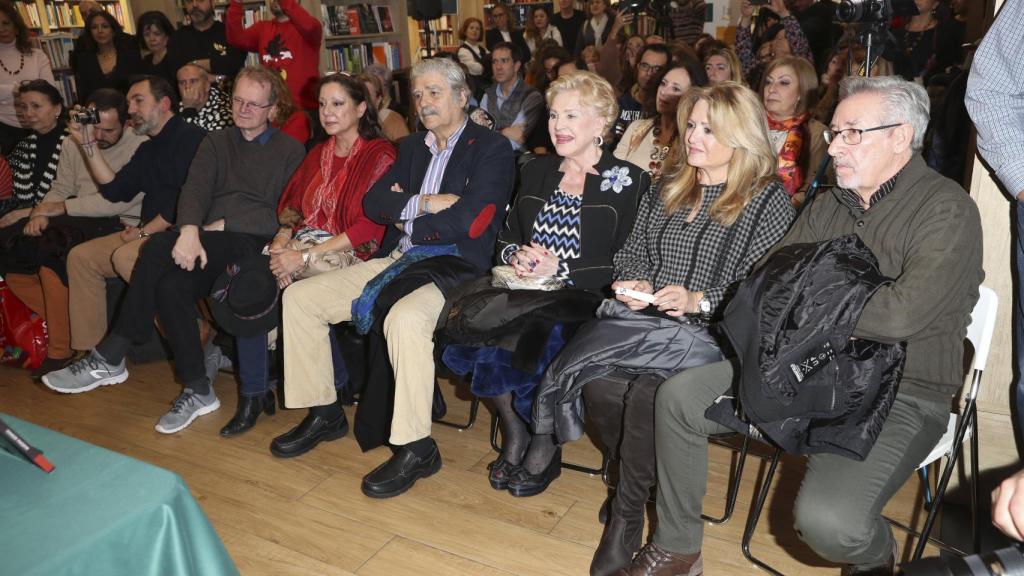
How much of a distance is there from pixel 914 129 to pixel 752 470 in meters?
1.23

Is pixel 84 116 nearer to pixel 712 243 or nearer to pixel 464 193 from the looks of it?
pixel 464 193

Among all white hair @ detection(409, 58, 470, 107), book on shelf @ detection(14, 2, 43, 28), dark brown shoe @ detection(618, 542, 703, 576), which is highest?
book on shelf @ detection(14, 2, 43, 28)

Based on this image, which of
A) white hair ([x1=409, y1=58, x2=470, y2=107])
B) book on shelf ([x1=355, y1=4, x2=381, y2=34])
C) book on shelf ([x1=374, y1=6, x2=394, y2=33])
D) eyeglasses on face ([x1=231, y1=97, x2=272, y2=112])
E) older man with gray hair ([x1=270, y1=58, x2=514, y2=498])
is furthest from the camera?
book on shelf ([x1=374, y1=6, x2=394, y2=33])

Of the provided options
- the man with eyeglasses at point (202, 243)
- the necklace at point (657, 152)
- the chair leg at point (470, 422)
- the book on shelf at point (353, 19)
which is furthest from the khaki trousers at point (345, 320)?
the book on shelf at point (353, 19)

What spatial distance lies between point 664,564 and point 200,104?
3509 mm

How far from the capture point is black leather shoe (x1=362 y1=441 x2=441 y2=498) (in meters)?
2.54

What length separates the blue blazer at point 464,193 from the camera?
2.74 meters

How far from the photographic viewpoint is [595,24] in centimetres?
716

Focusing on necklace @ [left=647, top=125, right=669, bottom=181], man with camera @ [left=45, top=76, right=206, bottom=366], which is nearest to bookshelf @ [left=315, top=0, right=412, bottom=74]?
man with camera @ [left=45, top=76, right=206, bottom=366]

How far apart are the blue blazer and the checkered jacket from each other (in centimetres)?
62

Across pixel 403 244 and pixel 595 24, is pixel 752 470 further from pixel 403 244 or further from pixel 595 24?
pixel 595 24

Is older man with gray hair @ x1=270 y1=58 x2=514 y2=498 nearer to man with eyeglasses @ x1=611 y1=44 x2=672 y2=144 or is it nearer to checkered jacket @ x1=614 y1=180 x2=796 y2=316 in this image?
checkered jacket @ x1=614 y1=180 x2=796 y2=316

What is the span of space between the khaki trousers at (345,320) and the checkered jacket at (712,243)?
2.26 feet

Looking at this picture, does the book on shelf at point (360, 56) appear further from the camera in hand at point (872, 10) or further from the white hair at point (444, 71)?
the camera in hand at point (872, 10)
